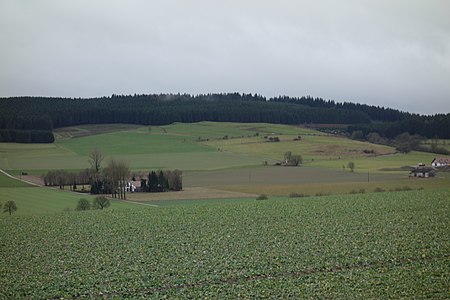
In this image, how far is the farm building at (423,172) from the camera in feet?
179

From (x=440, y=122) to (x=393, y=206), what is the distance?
38.9m

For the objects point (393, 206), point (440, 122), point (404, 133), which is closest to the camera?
point (393, 206)

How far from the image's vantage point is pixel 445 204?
31.9 m

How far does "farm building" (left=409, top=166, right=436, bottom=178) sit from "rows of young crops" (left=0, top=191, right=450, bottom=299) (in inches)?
928

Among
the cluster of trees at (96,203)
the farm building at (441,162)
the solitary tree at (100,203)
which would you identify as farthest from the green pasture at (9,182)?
the farm building at (441,162)

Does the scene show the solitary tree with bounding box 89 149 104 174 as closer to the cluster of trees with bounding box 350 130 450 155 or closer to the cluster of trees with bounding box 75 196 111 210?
the cluster of trees with bounding box 75 196 111 210

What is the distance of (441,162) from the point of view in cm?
5838

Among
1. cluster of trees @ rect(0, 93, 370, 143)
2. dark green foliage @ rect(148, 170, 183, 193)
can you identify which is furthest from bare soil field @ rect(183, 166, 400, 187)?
cluster of trees @ rect(0, 93, 370, 143)

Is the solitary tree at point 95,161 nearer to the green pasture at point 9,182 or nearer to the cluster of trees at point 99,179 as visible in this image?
the cluster of trees at point 99,179

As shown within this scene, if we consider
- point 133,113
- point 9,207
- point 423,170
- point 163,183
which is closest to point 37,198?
point 9,207

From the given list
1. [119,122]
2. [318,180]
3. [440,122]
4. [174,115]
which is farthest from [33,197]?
[174,115]

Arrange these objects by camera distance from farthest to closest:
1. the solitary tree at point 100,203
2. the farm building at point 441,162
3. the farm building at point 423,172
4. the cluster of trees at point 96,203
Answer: the farm building at point 441,162, the farm building at point 423,172, the solitary tree at point 100,203, the cluster of trees at point 96,203

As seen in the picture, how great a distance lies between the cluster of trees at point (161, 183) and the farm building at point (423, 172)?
20314 mm

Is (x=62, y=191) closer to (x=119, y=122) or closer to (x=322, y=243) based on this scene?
(x=322, y=243)
